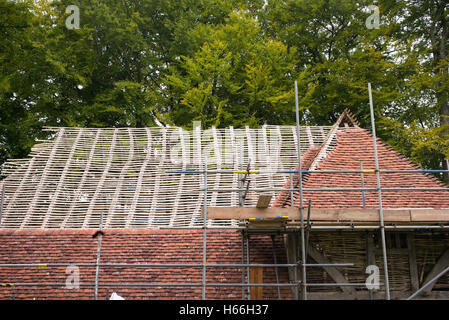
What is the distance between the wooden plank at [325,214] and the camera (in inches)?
423

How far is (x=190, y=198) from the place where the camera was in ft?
48.9

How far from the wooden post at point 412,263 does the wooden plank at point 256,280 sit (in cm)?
333

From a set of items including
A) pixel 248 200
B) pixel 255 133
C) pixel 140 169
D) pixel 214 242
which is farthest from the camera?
pixel 255 133

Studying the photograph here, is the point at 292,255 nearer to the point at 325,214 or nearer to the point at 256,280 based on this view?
the point at 256,280

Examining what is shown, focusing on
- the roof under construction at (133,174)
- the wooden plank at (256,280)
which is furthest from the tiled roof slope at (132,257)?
the roof under construction at (133,174)

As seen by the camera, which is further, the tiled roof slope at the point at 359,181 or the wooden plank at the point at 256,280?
the tiled roof slope at the point at 359,181

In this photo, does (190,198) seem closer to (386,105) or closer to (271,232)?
(271,232)

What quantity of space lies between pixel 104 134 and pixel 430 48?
573 inches

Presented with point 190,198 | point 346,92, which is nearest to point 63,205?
point 190,198

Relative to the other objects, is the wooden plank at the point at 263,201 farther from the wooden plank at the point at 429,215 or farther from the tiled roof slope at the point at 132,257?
the wooden plank at the point at 429,215

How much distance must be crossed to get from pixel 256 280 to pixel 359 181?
3.43 meters

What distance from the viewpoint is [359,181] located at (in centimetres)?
1296

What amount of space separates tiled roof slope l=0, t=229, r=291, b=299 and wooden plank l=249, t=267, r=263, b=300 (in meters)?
0.13
